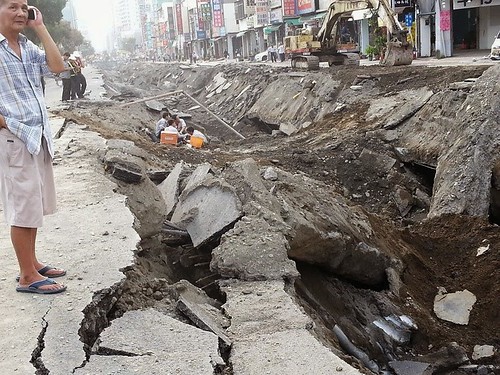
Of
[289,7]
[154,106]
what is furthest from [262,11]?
[154,106]

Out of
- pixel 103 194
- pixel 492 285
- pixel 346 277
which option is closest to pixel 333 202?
pixel 346 277

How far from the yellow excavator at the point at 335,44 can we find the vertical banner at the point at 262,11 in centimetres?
3082

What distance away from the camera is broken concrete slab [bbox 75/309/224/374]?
3275mm

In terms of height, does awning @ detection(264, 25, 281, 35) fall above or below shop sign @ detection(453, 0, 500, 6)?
above

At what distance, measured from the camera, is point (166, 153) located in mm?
11391

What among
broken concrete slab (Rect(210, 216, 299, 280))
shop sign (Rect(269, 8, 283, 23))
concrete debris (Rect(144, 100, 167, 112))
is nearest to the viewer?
broken concrete slab (Rect(210, 216, 299, 280))

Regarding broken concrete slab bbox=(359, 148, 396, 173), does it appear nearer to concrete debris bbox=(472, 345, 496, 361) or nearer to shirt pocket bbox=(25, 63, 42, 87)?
concrete debris bbox=(472, 345, 496, 361)

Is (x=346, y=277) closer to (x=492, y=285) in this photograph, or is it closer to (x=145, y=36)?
(x=492, y=285)

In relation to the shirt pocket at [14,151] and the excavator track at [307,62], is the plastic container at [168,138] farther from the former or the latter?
the shirt pocket at [14,151]

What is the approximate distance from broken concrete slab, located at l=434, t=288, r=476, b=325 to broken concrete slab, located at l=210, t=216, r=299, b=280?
2.24m

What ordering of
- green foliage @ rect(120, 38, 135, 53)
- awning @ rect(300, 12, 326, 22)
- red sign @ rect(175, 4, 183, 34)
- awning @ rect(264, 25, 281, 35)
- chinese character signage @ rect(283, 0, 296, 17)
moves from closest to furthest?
awning @ rect(300, 12, 326, 22), chinese character signage @ rect(283, 0, 296, 17), awning @ rect(264, 25, 281, 35), red sign @ rect(175, 4, 183, 34), green foliage @ rect(120, 38, 135, 53)

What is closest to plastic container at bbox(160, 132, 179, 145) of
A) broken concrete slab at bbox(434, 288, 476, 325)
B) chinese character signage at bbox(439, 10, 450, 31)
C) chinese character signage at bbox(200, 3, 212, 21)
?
broken concrete slab at bbox(434, 288, 476, 325)

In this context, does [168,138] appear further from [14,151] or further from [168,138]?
[14,151]

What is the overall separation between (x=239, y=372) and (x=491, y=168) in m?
6.54
